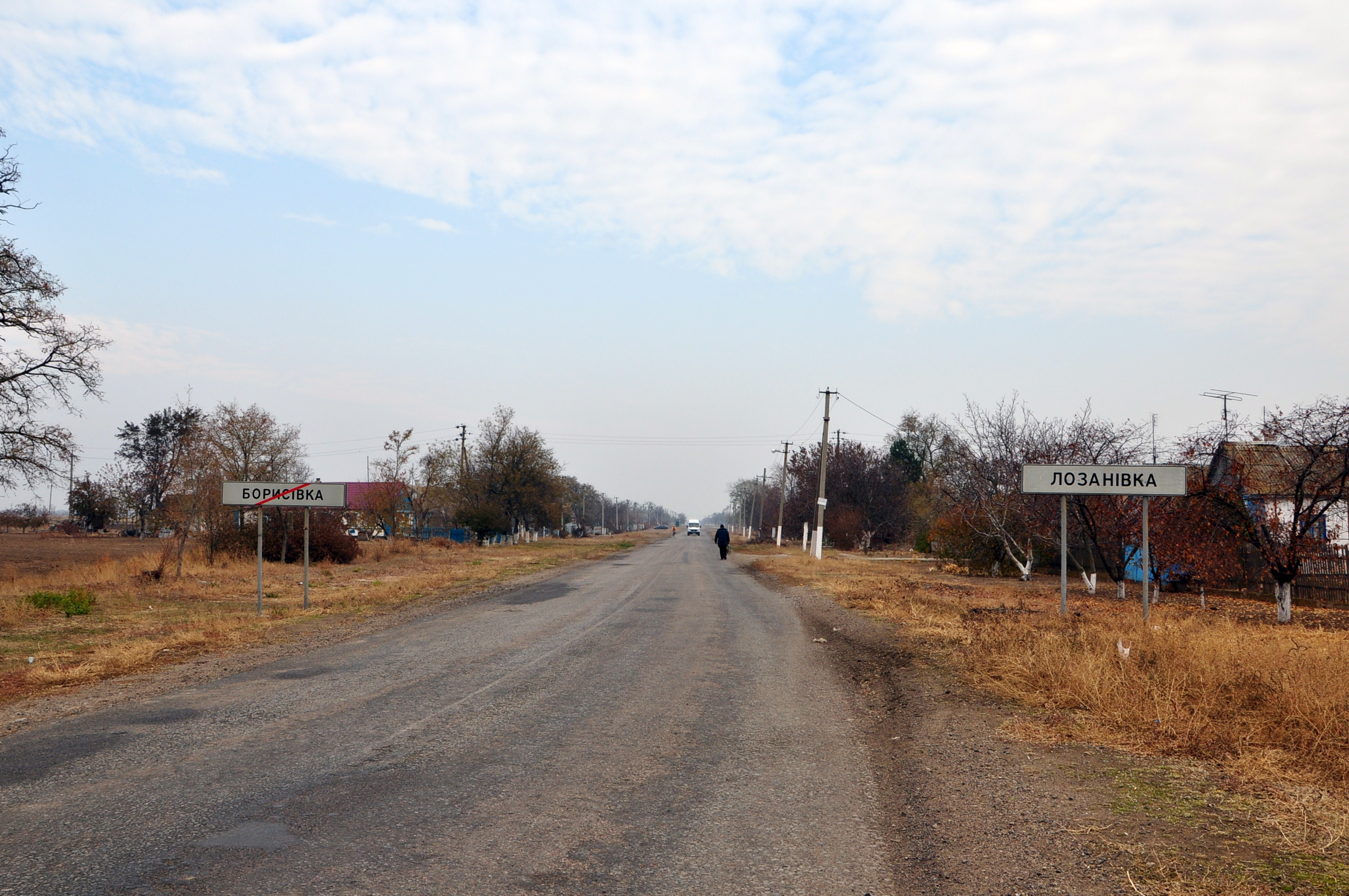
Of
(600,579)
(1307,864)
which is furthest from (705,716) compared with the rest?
(600,579)

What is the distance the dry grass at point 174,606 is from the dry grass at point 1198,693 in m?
10.0

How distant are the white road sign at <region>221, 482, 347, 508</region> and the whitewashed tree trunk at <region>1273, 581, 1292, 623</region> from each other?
17883 millimetres

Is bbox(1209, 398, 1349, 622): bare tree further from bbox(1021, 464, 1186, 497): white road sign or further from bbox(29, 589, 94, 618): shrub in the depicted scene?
bbox(29, 589, 94, 618): shrub

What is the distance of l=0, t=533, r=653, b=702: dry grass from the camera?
10750mm

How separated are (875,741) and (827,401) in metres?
41.6

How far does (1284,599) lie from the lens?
1719cm

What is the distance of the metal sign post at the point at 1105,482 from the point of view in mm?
12664

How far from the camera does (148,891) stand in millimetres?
3967

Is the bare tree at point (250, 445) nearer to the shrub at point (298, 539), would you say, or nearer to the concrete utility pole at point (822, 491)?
the shrub at point (298, 539)

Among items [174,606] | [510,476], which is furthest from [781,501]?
[174,606]

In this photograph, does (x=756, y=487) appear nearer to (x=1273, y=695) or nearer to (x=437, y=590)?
(x=437, y=590)

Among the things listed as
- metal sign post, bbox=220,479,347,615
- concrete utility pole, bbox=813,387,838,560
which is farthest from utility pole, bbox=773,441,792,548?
metal sign post, bbox=220,479,347,615

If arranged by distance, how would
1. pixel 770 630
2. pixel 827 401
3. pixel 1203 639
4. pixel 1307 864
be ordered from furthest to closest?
1. pixel 827 401
2. pixel 770 630
3. pixel 1203 639
4. pixel 1307 864

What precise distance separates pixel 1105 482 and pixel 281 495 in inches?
550
